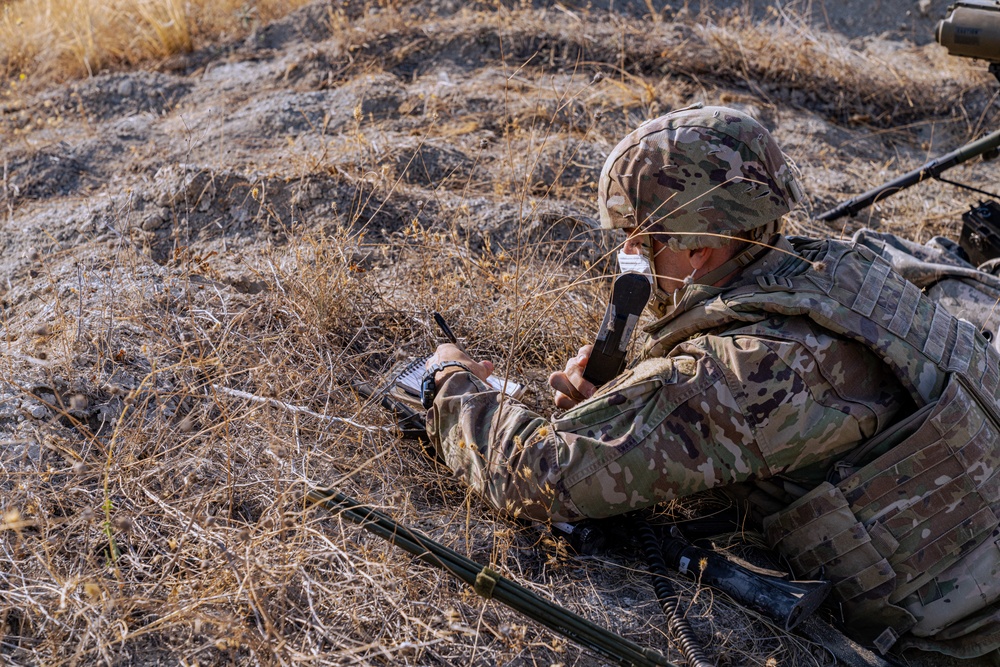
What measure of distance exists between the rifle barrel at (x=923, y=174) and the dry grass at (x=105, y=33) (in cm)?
477

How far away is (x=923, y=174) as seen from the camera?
15.3ft

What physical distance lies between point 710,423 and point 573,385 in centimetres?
73

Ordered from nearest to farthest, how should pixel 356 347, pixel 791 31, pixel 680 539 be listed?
pixel 680 539 < pixel 356 347 < pixel 791 31

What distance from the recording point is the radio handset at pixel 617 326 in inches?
111

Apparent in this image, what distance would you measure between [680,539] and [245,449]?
4.70ft

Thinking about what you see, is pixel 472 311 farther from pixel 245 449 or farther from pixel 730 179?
pixel 730 179

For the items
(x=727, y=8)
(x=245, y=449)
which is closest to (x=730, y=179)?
(x=245, y=449)

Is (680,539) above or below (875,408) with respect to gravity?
below

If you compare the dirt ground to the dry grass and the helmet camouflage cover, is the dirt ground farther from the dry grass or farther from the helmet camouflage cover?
the helmet camouflage cover

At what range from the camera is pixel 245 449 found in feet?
9.39

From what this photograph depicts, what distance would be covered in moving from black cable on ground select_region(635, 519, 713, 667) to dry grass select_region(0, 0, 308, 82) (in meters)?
5.71

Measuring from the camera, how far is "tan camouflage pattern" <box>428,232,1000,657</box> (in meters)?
2.41

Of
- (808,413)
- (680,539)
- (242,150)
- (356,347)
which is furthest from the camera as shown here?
(242,150)

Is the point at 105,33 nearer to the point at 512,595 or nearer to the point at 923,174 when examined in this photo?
the point at 923,174
